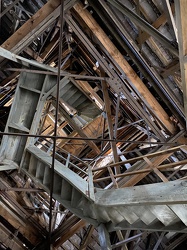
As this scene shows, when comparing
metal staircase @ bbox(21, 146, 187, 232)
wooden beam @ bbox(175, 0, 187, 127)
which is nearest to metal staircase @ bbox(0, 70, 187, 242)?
metal staircase @ bbox(21, 146, 187, 232)

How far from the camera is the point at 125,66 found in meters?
7.32

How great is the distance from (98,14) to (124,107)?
401 cm

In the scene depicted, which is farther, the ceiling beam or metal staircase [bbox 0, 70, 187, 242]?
the ceiling beam

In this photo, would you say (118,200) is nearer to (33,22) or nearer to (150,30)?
(150,30)

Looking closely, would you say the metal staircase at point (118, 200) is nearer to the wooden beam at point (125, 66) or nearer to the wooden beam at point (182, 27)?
the wooden beam at point (182, 27)

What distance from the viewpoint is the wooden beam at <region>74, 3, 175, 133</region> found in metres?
6.89

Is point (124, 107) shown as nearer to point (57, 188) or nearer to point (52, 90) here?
point (52, 90)

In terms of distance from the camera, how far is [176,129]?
8.31 metres

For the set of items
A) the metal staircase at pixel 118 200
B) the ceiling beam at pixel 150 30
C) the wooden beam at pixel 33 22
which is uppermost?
the wooden beam at pixel 33 22

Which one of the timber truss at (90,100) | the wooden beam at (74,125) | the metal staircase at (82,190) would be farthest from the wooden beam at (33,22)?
the wooden beam at (74,125)

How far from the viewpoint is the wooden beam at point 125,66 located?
689 cm

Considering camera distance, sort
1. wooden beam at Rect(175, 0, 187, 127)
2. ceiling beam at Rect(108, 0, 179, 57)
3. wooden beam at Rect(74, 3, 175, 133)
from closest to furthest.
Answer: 1. wooden beam at Rect(175, 0, 187, 127)
2. ceiling beam at Rect(108, 0, 179, 57)
3. wooden beam at Rect(74, 3, 175, 133)

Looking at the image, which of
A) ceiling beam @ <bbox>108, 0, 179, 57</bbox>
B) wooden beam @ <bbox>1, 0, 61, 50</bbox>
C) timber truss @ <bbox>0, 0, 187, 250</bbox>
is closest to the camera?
ceiling beam @ <bbox>108, 0, 179, 57</bbox>

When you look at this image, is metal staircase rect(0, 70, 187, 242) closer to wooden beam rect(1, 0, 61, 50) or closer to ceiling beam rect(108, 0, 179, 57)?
wooden beam rect(1, 0, 61, 50)
